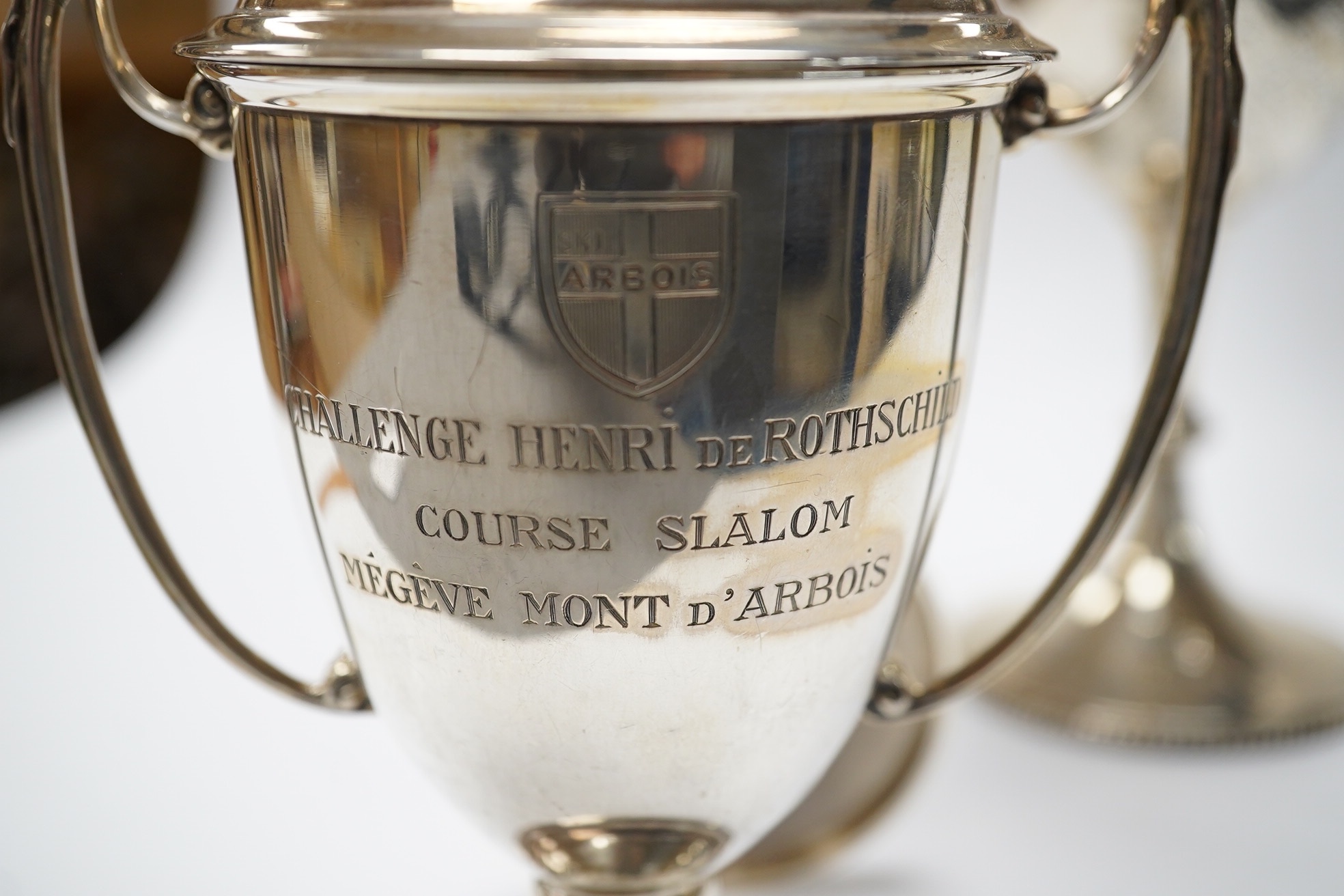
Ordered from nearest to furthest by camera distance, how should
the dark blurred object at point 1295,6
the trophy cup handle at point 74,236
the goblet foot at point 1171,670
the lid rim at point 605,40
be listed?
1. the lid rim at point 605,40
2. the trophy cup handle at point 74,236
3. the dark blurred object at point 1295,6
4. the goblet foot at point 1171,670

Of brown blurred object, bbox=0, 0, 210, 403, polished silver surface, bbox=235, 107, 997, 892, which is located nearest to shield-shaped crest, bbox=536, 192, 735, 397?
polished silver surface, bbox=235, 107, 997, 892

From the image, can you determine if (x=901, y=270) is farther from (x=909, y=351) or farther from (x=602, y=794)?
(x=602, y=794)

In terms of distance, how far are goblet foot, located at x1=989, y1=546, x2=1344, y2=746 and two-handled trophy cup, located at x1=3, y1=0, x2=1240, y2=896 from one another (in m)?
0.44

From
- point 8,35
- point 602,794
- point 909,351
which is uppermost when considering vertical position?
point 8,35

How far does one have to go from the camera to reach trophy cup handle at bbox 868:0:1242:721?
1.54 ft

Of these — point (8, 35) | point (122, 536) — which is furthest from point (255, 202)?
point (122, 536)

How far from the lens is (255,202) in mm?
429

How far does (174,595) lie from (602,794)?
212 millimetres

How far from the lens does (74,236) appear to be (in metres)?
0.48

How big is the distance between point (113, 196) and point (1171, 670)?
1.34 metres

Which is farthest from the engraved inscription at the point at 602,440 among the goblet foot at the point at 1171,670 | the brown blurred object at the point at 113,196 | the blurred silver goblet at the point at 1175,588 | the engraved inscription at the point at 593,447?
the brown blurred object at the point at 113,196

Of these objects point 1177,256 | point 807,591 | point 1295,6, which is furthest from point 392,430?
point 1295,6

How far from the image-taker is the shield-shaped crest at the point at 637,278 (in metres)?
0.37

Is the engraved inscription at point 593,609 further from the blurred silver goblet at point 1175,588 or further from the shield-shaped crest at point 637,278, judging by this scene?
the blurred silver goblet at point 1175,588
